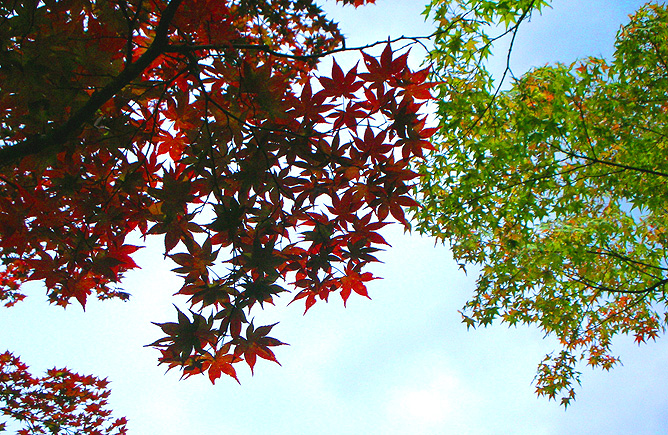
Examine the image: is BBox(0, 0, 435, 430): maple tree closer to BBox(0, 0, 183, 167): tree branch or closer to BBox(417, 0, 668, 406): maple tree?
BBox(0, 0, 183, 167): tree branch

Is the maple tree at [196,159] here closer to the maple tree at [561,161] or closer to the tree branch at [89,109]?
the tree branch at [89,109]

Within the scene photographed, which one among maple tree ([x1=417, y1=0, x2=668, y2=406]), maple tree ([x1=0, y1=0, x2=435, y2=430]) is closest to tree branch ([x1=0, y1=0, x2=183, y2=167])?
maple tree ([x1=0, y1=0, x2=435, y2=430])

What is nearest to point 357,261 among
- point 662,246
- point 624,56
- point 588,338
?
point 624,56

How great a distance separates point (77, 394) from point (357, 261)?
533cm

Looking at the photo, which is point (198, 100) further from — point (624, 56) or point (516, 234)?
point (624, 56)

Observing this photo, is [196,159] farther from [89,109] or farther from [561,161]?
[561,161]

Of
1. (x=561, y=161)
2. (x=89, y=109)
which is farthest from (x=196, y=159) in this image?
(x=561, y=161)

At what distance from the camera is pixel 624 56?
16.1ft

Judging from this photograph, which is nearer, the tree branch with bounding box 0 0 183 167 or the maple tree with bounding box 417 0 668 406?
the tree branch with bounding box 0 0 183 167

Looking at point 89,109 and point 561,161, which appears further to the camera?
point 561,161

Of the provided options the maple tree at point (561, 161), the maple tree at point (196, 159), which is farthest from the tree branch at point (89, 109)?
the maple tree at point (561, 161)

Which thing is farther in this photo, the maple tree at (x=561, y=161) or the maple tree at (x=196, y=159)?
the maple tree at (x=561, y=161)

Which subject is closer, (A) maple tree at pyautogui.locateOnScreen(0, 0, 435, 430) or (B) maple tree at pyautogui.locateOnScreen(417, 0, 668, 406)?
(A) maple tree at pyautogui.locateOnScreen(0, 0, 435, 430)

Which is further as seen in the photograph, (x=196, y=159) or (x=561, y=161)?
(x=561, y=161)
